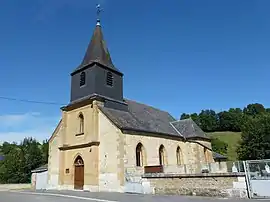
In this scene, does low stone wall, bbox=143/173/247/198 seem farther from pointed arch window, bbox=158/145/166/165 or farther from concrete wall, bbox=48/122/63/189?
concrete wall, bbox=48/122/63/189

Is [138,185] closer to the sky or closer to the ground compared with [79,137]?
closer to the ground

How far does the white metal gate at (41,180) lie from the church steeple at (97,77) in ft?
27.9

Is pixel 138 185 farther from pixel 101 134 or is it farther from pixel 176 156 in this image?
pixel 176 156

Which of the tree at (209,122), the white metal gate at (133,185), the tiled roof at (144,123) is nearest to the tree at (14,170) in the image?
the tiled roof at (144,123)

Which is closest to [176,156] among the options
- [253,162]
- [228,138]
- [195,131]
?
[195,131]

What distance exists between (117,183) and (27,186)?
17.3 metres

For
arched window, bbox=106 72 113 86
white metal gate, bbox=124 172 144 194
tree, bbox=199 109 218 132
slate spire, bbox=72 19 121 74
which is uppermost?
tree, bbox=199 109 218 132

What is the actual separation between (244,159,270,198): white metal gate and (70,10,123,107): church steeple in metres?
13.5

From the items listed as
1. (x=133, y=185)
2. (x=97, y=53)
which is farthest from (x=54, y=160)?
(x=97, y=53)

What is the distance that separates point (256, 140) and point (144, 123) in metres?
22.7

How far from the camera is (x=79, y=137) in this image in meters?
23.8

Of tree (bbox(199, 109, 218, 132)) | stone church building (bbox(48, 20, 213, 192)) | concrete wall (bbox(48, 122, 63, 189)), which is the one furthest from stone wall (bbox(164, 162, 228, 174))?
tree (bbox(199, 109, 218, 132))

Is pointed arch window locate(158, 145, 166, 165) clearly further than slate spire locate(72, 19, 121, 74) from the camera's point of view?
No

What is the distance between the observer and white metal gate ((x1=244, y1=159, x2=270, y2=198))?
13523 mm
